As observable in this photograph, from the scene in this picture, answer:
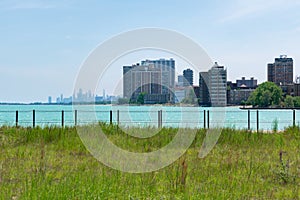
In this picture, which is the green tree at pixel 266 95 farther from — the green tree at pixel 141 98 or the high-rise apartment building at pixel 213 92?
the high-rise apartment building at pixel 213 92

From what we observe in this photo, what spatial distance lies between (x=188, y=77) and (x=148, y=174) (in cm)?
316

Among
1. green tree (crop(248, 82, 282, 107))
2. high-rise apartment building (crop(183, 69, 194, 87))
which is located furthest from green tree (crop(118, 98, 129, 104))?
green tree (crop(248, 82, 282, 107))

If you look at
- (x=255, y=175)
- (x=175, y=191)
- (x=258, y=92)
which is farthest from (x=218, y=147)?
(x=258, y=92)

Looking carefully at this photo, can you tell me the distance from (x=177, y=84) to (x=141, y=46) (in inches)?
78.8

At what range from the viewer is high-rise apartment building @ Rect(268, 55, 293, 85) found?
2842 inches

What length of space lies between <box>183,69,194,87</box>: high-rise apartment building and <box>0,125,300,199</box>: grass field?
5.43ft

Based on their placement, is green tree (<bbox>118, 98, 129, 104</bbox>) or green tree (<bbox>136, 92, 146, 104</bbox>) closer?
green tree (<bbox>118, 98, 129, 104</bbox>)

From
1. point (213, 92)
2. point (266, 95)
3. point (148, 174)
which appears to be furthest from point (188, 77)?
point (266, 95)

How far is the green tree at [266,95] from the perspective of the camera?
167 feet

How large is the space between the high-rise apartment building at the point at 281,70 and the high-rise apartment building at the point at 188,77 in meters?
64.5

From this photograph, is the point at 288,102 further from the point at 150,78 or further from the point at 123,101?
the point at 123,101

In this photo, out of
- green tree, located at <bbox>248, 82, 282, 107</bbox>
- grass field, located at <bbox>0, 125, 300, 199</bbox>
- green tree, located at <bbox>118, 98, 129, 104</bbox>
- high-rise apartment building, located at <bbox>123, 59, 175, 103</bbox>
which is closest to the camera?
grass field, located at <bbox>0, 125, 300, 199</bbox>

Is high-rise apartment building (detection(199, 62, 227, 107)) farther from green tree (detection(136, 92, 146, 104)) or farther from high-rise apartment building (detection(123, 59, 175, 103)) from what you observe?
green tree (detection(136, 92, 146, 104))

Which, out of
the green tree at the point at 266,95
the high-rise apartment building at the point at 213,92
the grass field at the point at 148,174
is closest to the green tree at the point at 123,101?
the grass field at the point at 148,174
